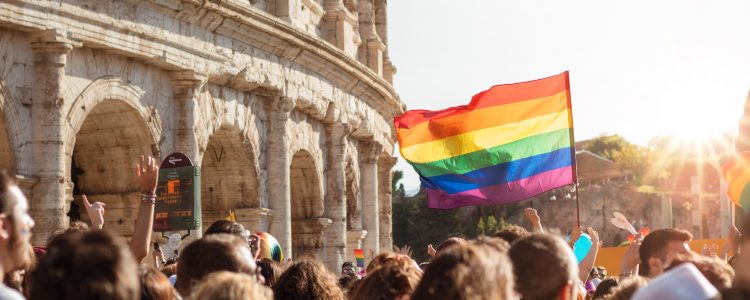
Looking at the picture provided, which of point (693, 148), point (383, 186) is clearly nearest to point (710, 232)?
point (693, 148)

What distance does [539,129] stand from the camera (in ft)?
51.7

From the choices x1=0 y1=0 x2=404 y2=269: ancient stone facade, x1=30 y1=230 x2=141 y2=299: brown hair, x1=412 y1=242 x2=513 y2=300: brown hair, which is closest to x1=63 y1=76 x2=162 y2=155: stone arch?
x1=0 y1=0 x2=404 y2=269: ancient stone facade

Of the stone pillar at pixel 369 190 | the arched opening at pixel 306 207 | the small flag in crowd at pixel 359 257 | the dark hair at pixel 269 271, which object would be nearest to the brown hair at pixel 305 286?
the dark hair at pixel 269 271

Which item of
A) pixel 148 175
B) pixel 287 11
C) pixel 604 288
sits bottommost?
pixel 604 288

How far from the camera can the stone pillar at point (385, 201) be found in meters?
33.0

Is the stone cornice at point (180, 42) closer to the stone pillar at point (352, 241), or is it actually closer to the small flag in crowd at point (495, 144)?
the stone pillar at point (352, 241)

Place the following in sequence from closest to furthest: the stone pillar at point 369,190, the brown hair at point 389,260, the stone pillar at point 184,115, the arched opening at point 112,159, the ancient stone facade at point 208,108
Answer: the brown hair at point 389,260
the ancient stone facade at point 208,108
the arched opening at point 112,159
the stone pillar at point 184,115
the stone pillar at point 369,190

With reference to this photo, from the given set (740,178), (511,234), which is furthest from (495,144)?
(511,234)

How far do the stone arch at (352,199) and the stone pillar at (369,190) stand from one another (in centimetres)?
59

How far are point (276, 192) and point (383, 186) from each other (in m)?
10.4

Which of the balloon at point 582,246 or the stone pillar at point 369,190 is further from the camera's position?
the stone pillar at point 369,190

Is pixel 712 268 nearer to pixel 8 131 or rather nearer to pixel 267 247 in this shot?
pixel 267 247

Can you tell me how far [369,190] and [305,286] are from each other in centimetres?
2299

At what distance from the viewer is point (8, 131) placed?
16656 mm
